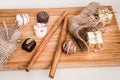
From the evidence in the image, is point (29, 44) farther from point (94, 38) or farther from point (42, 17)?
point (94, 38)

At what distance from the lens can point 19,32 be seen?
117 centimetres

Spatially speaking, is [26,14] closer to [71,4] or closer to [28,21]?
[28,21]

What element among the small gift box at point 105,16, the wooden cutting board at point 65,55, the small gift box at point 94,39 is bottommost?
the wooden cutting board at point 65,55

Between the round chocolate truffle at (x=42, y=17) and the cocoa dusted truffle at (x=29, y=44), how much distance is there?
0.12m

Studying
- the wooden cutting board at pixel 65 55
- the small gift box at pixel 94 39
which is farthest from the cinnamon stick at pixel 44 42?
the small gift box at pixel 94 39

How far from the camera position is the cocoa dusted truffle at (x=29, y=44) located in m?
1.12

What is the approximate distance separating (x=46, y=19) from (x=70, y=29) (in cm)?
12

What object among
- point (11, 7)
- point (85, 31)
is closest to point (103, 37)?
point (85, 31)

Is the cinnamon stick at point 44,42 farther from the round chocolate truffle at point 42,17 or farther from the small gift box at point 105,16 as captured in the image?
the small gift box at point 105,16

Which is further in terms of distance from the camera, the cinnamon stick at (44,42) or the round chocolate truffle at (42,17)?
the round chocolate truffle at (42,17)

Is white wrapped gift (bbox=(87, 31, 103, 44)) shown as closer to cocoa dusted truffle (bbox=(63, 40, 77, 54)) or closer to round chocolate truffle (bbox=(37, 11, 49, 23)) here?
cocoa dusted truffle (bbox=(63, 40, 77, 54))

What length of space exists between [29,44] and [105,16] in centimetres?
35

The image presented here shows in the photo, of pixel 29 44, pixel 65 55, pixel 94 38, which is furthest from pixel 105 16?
pixel 29 44

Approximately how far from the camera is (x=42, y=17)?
1.20 meters
